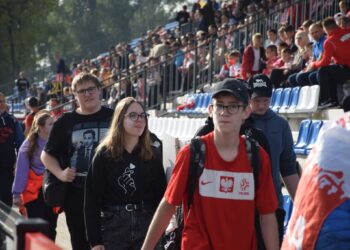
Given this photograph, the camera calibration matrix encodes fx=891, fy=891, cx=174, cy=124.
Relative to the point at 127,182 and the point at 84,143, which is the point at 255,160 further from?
the point at 84,143

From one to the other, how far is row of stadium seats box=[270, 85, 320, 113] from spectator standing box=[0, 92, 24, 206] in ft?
14.4

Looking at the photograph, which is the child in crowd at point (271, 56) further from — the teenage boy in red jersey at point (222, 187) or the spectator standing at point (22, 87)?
the spectator standing at point (22, 87)

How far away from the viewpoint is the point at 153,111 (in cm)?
1962

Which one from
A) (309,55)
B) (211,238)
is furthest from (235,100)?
(309,55)

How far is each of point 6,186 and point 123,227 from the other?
4446mm

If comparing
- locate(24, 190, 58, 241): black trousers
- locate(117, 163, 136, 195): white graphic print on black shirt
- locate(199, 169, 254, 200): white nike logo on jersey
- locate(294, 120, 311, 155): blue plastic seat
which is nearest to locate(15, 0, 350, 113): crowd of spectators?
locate(294, 120, 311, 155): blue plastic seat

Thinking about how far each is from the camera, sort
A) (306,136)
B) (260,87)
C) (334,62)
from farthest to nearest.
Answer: (334,62) < (306,136) < (260,87)

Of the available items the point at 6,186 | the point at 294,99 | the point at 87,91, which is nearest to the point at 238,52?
the point at 294,99

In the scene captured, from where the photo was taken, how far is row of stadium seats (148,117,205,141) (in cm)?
1482

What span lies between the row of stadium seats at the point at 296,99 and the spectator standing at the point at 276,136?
6.40 metres

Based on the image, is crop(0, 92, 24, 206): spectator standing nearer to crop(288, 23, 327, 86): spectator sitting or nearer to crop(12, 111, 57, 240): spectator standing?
crop(12, 111, 57, 240): spectator standing

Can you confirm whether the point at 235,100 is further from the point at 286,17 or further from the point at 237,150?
the point at 286,17

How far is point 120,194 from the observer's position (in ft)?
18.8

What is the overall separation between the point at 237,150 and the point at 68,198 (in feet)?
7.71
